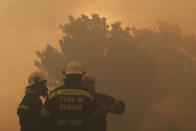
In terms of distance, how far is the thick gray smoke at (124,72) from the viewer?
3097cm

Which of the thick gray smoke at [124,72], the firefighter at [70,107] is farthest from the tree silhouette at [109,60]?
the firefighter at [70,107]

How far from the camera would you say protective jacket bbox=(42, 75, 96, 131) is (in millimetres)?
4312

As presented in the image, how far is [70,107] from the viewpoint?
4312mm

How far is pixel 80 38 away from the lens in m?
33.9

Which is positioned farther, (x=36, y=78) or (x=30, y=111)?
(x=36, y=78)

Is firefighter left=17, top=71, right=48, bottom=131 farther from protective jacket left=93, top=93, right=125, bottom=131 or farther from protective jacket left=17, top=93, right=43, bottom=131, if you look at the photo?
protective jacket left=93, top=93, right=125, bottom=131

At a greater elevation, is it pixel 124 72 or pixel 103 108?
pixel 124 72

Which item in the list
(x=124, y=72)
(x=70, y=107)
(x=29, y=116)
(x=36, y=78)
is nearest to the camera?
(x=70, y=107)

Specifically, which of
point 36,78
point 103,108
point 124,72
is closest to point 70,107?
point 103,108

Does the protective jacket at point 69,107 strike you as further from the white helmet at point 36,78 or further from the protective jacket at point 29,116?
the white helmet at point 36,78

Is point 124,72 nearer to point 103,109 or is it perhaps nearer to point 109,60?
point 109,60

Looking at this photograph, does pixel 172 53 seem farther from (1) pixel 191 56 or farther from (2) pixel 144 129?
(2) pixel 144 129

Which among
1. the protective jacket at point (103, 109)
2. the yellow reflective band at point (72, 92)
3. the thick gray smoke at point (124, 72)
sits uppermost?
the thick gray smoke at point (124, 72)

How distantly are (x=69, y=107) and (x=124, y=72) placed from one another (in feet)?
91.0
